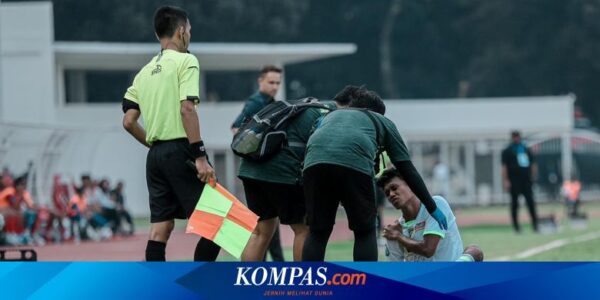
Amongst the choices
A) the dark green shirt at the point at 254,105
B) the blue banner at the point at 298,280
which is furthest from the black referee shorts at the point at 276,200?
the blue banner at the point at 298,280

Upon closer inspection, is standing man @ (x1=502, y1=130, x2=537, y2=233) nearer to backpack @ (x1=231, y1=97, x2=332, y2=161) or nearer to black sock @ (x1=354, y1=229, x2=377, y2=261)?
backpack @ (x1=231, y1=97, x2=332, y2=161)

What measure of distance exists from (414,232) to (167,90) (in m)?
1.81

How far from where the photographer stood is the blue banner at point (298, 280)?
22.4ft

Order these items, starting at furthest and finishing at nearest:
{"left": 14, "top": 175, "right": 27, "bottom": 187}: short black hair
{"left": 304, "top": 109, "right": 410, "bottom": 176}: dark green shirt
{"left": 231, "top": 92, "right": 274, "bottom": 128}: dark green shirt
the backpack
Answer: {"left": 14, "top": 175, "right": 27, "bottom": 187}: short black hair → {"left": 231, "top": 92, "right": 274, "bottom": 128}: dark green shirt → the backpack → {"left": 304, "top": 109, "right": 410, "bottom": 176}: dark green shirt

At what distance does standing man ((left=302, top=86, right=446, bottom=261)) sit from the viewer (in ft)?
29.8

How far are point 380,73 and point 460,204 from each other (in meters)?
29.5

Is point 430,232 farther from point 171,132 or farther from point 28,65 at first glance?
point 28,65

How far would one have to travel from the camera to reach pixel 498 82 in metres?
73.1

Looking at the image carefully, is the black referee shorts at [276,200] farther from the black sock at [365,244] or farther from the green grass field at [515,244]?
the green grass field at [515,244]

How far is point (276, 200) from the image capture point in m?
10.0

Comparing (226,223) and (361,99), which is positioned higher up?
(361,99)

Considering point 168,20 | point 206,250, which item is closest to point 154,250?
point 206,250

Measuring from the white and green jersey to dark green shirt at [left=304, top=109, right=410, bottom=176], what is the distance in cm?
41

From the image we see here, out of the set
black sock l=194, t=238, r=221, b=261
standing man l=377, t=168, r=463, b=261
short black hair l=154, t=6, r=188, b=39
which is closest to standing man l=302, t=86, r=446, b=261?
standing man l=377, t=168, r=463, b=261
